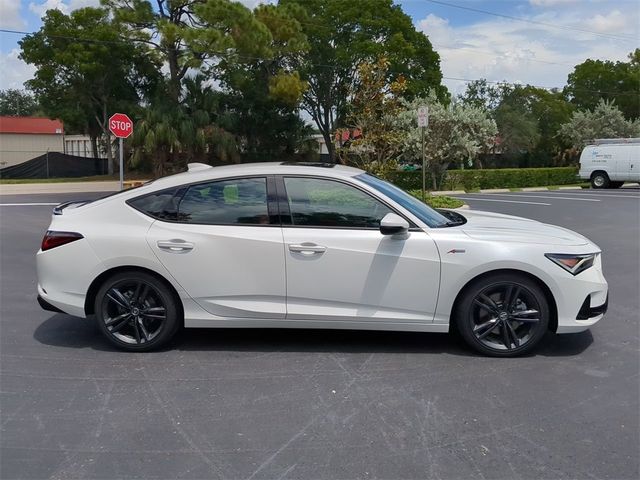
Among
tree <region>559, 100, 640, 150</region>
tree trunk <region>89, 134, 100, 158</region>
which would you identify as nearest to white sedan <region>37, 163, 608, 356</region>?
A: tree <region>559, 100, 640, 150</region>

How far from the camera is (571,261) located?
4598mm

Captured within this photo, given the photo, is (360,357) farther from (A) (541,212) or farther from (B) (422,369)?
(A) (541,212)

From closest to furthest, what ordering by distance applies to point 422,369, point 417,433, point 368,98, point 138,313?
1. point 417,433
2. point 422,369
3. point 138,313
4. point 368,98

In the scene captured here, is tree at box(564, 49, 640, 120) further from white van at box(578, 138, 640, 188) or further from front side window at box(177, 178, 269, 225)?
front side window at box(177, 178, 269, 225)

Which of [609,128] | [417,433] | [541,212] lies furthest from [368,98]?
[609,128]

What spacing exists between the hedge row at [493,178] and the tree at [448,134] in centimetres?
105

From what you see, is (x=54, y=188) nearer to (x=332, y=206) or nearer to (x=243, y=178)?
(x=243, y=178)

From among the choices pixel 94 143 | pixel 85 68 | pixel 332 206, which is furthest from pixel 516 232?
pixel 94 143

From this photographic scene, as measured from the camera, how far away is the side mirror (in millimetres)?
4488

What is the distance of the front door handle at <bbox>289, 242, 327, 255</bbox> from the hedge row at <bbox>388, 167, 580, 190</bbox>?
2111 centimetres

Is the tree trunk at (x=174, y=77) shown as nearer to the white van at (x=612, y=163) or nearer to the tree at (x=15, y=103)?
the white van at (x=612, y=163)

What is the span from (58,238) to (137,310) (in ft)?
2.96

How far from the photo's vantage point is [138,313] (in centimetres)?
479

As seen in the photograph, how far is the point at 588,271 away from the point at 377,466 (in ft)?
8.32
